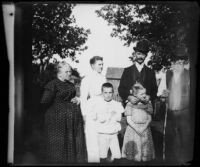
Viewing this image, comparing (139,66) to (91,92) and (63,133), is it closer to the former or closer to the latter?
(91,92)

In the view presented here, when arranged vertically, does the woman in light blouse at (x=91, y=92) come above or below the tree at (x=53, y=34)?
below

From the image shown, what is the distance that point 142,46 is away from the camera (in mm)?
3645

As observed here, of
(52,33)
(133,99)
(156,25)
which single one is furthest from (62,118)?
(156,25)

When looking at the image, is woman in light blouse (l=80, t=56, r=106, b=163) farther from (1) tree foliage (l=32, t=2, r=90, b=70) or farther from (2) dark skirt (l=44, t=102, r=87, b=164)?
(1) tree foliage (l=32, t=2, r=90, b=70)

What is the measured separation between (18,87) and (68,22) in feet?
2.44

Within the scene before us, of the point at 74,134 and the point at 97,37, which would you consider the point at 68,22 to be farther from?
the point at 74,134

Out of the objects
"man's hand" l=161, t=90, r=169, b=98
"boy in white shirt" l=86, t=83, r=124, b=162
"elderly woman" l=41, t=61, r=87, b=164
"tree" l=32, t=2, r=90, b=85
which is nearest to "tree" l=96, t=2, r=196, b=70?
"man's hand" l=161, t=90, r=169, b=98

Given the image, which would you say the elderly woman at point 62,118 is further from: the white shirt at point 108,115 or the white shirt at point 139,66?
the white shirt at point 139,66

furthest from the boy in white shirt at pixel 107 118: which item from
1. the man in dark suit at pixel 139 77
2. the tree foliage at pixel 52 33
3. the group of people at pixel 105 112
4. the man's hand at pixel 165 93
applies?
the tree foliage at pixel 52 33

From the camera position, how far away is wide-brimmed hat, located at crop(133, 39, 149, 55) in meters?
3.64

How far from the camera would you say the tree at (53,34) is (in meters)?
3.61

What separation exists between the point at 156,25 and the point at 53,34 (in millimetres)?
942

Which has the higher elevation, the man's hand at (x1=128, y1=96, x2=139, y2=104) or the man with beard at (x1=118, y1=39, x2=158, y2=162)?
the man with beard at (x1=118, y1=39, x2=158, y2=162)

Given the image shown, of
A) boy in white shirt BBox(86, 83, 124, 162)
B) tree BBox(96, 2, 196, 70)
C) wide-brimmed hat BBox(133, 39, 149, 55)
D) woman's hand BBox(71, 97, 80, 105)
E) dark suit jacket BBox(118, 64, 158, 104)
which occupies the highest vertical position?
tree BBox(96, 2, 196, 70)
